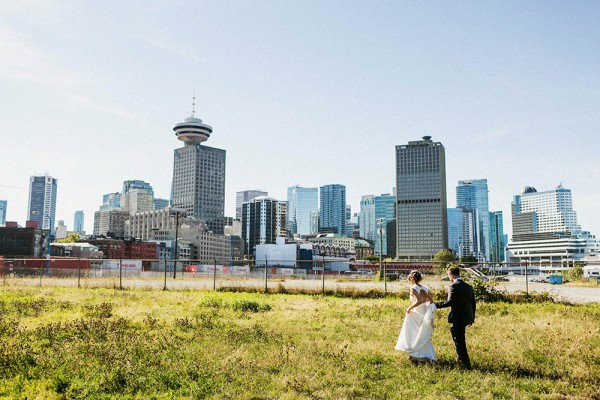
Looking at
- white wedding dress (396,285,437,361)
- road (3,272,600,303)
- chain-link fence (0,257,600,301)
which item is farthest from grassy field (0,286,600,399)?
road (3,272,600,303)

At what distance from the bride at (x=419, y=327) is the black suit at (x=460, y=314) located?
28 centimetres

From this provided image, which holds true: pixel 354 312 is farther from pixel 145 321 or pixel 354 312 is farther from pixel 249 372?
pixel 249 372

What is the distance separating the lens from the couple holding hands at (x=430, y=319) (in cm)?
1029

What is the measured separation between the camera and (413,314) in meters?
10.8

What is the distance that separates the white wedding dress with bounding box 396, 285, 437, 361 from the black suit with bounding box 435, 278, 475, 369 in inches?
11.9

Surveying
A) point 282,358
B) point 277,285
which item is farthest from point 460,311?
point 277,285

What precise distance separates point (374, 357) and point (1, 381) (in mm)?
6781

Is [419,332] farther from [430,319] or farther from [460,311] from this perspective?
[460,311]

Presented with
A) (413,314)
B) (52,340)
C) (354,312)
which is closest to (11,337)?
(52,340)

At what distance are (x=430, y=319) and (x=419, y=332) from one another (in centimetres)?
35

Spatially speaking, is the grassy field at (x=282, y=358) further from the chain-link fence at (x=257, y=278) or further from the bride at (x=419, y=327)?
the chain-link fence at (x=257, y=278)

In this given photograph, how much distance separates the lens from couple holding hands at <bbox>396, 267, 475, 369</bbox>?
10289 millimetres

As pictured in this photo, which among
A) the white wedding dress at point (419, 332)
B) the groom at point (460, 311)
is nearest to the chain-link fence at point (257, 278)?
the white wedding dress at point (419, 332)

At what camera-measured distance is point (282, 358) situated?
418 inches
